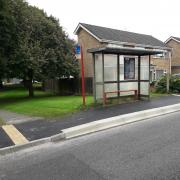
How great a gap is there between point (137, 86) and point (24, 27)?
1001cm

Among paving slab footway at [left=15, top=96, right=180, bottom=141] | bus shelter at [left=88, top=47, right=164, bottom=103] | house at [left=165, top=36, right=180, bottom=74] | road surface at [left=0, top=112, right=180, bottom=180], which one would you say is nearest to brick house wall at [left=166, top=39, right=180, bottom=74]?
house at [left=165, top=36, right=180, bottom=74]

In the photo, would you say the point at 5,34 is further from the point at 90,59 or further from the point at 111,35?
the point at 111,35

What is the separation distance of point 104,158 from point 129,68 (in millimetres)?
8788

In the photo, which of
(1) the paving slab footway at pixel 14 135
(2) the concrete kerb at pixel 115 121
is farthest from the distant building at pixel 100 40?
(1) the paving slab footway at pixel 14 135

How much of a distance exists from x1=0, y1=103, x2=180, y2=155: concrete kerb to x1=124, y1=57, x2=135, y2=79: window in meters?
3.30

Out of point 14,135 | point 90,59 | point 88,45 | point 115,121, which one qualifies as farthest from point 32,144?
point 88,45

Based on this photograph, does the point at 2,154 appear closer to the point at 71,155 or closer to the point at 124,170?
the point at 71,155

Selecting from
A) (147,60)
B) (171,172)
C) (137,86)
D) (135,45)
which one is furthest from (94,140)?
(135,45)

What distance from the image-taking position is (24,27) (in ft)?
56.7

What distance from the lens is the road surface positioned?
4.11 metres

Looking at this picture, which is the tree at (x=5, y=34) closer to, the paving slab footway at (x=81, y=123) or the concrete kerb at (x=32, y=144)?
the paving slab footway at (x=81, y=123)

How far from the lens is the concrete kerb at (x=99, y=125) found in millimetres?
6002

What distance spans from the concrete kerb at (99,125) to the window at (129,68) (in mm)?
3301

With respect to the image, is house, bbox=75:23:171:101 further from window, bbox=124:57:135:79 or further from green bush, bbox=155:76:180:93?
green bush, bbox=155:76:180:93
